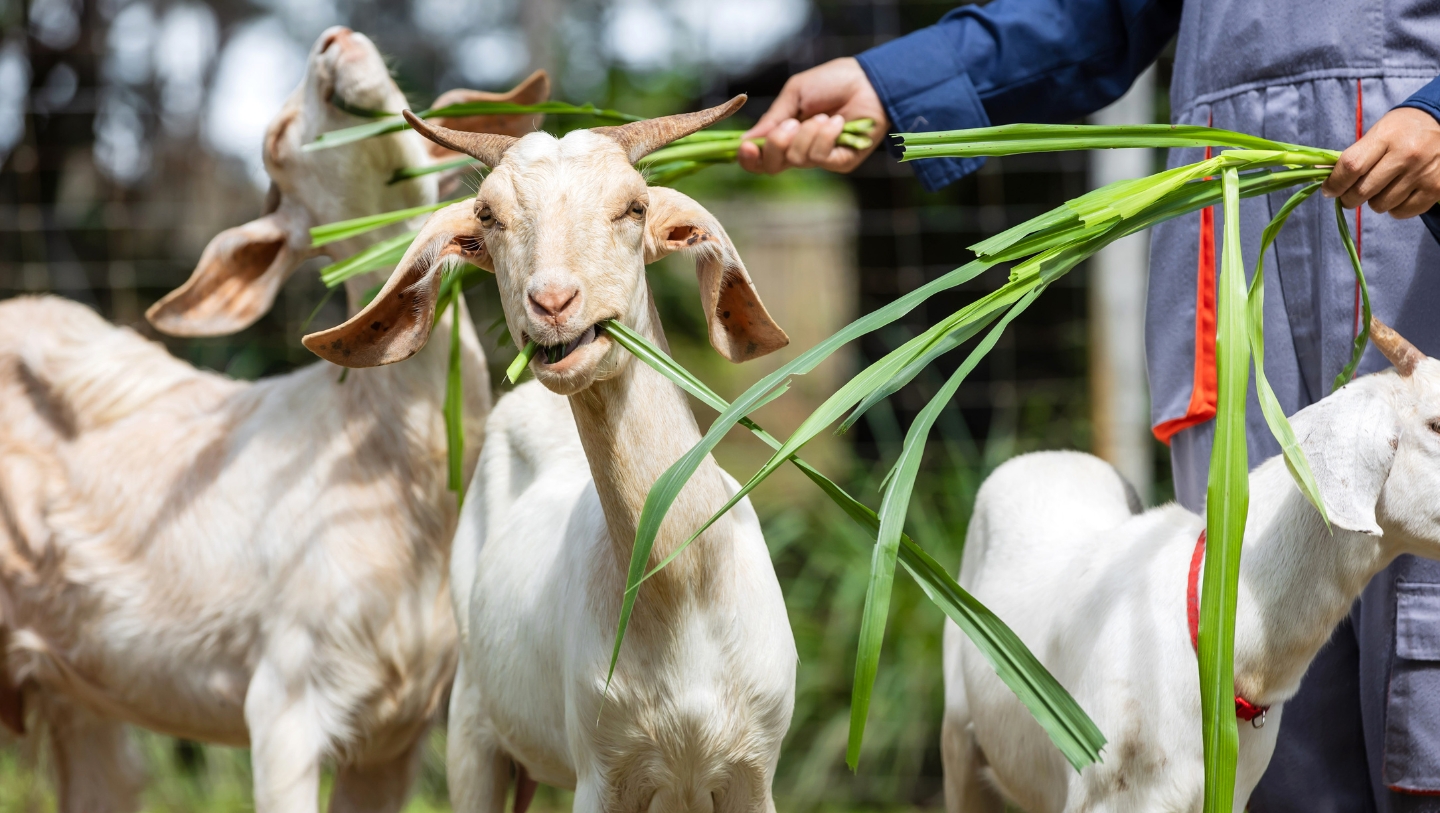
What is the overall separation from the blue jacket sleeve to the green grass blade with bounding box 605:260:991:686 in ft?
2.89

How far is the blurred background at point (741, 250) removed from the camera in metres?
4.55

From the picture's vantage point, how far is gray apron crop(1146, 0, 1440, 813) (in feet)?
7.70

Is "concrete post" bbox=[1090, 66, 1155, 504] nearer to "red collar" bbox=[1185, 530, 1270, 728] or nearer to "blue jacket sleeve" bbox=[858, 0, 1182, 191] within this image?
"blue jacket sleeve" bbox=[858, 0, 1182, 191]

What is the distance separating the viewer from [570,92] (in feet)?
18.0

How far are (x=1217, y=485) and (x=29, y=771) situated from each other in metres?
3.26

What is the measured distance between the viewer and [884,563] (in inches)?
71.2

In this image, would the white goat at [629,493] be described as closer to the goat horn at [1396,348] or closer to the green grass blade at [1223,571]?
the green grass blade at [1223,571]

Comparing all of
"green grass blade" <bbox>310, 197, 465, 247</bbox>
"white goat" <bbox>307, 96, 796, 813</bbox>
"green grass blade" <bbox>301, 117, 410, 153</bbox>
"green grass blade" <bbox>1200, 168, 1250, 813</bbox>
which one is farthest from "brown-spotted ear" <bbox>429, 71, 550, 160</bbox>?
"green grass blade" <bbox>1200, 168, 1250, 813</bbox>

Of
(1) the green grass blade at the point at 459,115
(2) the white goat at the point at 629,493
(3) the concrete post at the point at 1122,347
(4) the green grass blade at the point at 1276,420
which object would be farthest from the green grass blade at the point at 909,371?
(3) the concrete post at the point at 1122,347

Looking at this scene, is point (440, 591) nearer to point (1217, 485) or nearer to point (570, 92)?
point (1217, 485)

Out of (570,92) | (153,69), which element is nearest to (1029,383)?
(570,92)

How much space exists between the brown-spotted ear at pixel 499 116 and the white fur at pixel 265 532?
11 cm

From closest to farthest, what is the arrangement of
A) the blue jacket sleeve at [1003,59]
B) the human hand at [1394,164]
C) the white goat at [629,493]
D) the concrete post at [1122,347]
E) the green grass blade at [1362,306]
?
the white goat at [629,493], the human hand at [1394,164], the green grass blade at [1362,306], the blue jacket sleeve at [1003,59], the concrete post at [1122,347]

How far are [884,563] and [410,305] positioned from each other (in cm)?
83
